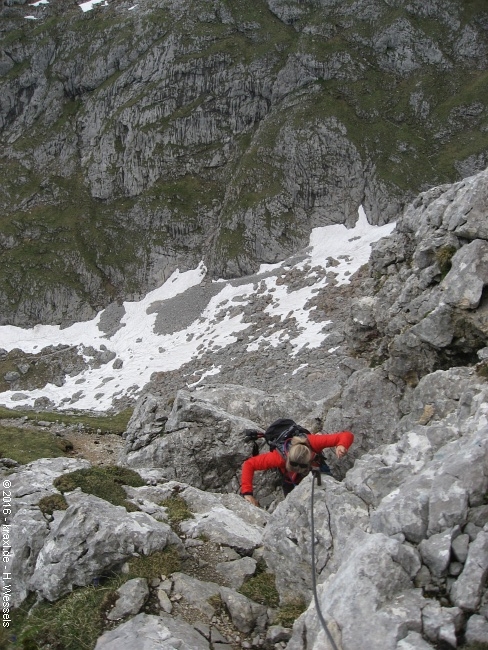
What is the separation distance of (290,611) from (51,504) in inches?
257

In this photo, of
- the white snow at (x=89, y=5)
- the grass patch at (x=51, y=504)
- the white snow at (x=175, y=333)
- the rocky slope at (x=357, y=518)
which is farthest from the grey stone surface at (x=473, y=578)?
the white snow at (x=89, y=5)

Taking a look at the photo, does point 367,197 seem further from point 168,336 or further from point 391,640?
point 391,640

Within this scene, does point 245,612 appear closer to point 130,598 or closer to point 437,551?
point 130,598

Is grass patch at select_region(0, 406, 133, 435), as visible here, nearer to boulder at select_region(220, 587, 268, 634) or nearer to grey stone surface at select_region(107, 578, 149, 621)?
grey stone surface at select_region(107, 578, 149, 621)

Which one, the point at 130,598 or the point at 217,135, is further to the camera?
the point at 217,135

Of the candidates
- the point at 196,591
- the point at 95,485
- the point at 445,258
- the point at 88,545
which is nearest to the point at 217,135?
the point at 445,258

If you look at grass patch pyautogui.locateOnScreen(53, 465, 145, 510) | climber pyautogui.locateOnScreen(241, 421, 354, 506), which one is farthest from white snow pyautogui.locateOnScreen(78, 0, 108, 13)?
climber pyautogui.locateOnScreen(241, 421, 354, 506)

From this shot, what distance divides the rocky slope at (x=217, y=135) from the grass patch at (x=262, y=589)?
8054 cm

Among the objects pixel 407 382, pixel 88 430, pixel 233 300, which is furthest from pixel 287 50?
pixel 407 382

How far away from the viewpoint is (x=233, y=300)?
7738cm

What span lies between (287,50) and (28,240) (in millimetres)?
77026

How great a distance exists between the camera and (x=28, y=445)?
107 feet

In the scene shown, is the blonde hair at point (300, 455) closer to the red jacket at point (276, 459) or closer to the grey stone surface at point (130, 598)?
the red jacket at point (276, 459)

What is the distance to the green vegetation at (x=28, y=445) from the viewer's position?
2953 cm
